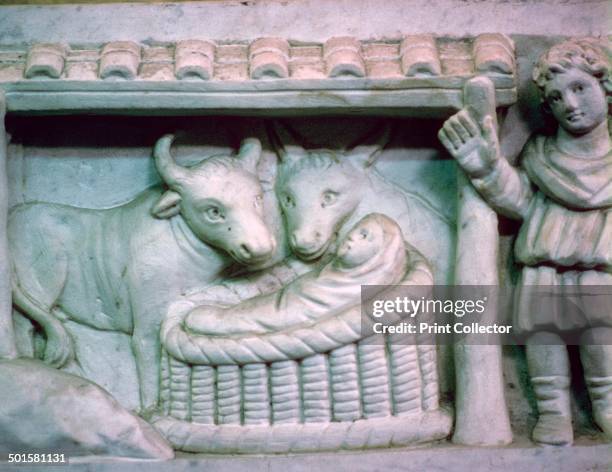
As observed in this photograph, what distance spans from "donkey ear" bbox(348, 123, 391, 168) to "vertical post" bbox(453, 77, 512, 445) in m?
0.24

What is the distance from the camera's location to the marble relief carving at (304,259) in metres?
2.65

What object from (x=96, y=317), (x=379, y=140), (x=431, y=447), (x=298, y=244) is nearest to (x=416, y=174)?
(x=379, y=140)

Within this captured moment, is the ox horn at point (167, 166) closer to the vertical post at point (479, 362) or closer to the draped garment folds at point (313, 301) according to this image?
the draped garment folds at point (313, 301)

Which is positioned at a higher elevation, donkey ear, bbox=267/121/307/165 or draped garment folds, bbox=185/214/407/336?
donkey ear, bbox=267/121/307/165

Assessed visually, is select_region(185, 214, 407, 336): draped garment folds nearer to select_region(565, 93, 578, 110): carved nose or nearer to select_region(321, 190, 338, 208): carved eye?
select_region(321, 190, 338, 208): carved eye

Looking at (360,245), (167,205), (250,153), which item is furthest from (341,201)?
(167,205)

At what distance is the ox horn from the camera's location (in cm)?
272

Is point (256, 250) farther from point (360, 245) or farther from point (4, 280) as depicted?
point (4, 280)

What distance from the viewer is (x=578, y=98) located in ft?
8.71

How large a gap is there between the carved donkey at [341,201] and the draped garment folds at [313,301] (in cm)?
10

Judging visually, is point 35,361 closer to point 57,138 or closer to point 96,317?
point 96,317

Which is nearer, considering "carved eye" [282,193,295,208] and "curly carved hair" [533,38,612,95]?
"curly carved hair" [533,38,612,95]

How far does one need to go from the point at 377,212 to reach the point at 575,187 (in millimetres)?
467

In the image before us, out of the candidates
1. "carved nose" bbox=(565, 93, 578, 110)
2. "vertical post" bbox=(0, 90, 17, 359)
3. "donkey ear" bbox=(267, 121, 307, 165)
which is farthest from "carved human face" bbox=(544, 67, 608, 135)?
"vertical post" bbox=(0, 90, 17, 359)
